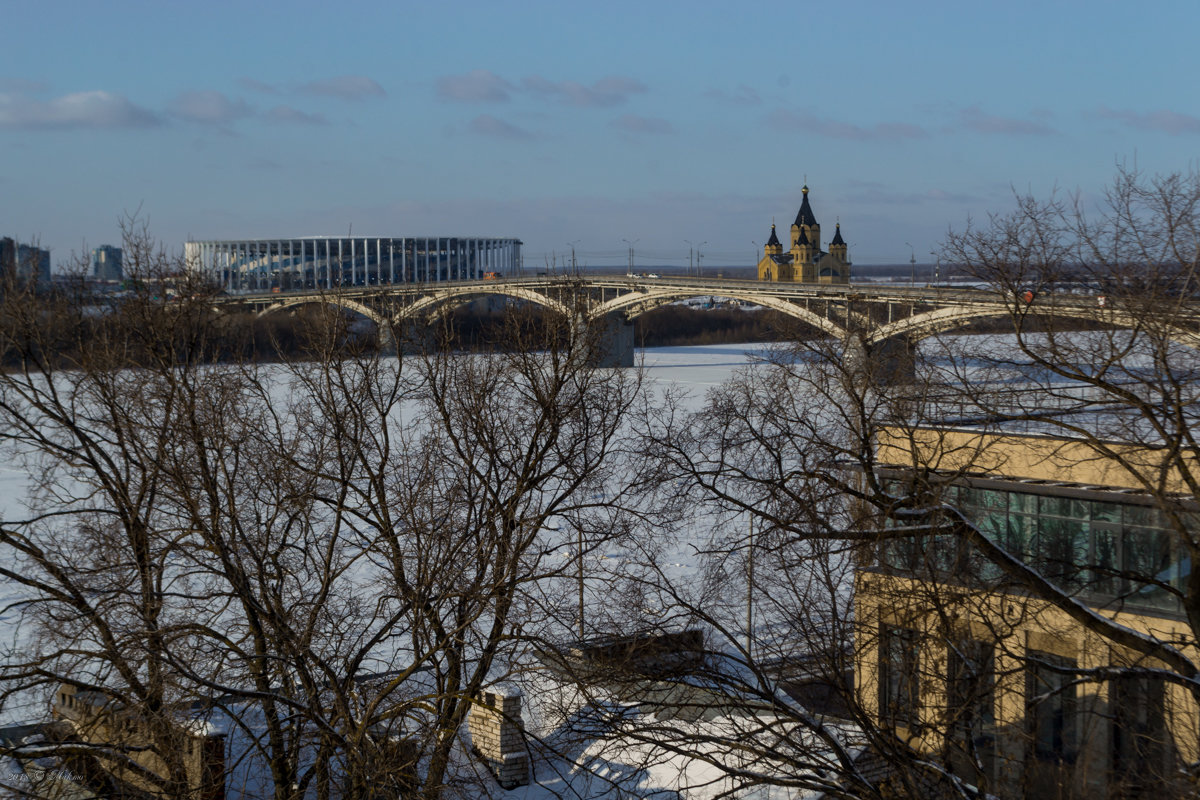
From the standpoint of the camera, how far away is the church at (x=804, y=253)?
342 ft

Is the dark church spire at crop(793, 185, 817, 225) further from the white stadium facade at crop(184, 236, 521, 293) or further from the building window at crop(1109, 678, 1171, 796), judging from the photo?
the building window at crop(1109, 678, 1171, 796)

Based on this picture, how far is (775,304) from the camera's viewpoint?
1759 inches

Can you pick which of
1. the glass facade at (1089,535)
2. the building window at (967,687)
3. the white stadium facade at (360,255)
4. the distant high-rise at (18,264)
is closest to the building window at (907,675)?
the building window at (967,687)

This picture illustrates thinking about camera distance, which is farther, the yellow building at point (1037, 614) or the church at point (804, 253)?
the church at point (804, 253)

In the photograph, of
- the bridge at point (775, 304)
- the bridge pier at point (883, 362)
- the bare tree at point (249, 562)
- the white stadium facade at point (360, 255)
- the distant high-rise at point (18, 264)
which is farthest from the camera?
the white stadium facade at point (360, 255)

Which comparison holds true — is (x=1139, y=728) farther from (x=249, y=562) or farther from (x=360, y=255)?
(x=360, y=255)

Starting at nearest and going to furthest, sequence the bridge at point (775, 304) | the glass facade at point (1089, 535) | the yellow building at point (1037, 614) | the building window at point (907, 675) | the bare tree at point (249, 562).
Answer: the building window at point (907, 675) < the yellow building at point (1037, 614) < the bare tree at point (249, 562) < the bridge at point (775, 304) < the glass facade at point (1089, 535)

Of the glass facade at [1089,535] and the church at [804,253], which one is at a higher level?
the church at [804,253]

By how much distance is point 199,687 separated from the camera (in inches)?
372

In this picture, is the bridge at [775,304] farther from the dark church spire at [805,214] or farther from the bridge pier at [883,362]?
the dark church spire at [805,214]

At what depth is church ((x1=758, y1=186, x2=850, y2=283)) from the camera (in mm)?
104312

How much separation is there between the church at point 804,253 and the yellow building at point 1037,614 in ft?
285

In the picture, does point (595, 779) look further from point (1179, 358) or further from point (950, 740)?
point (1179, 358)

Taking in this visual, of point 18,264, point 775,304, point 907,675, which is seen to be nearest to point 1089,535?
point 907,675
